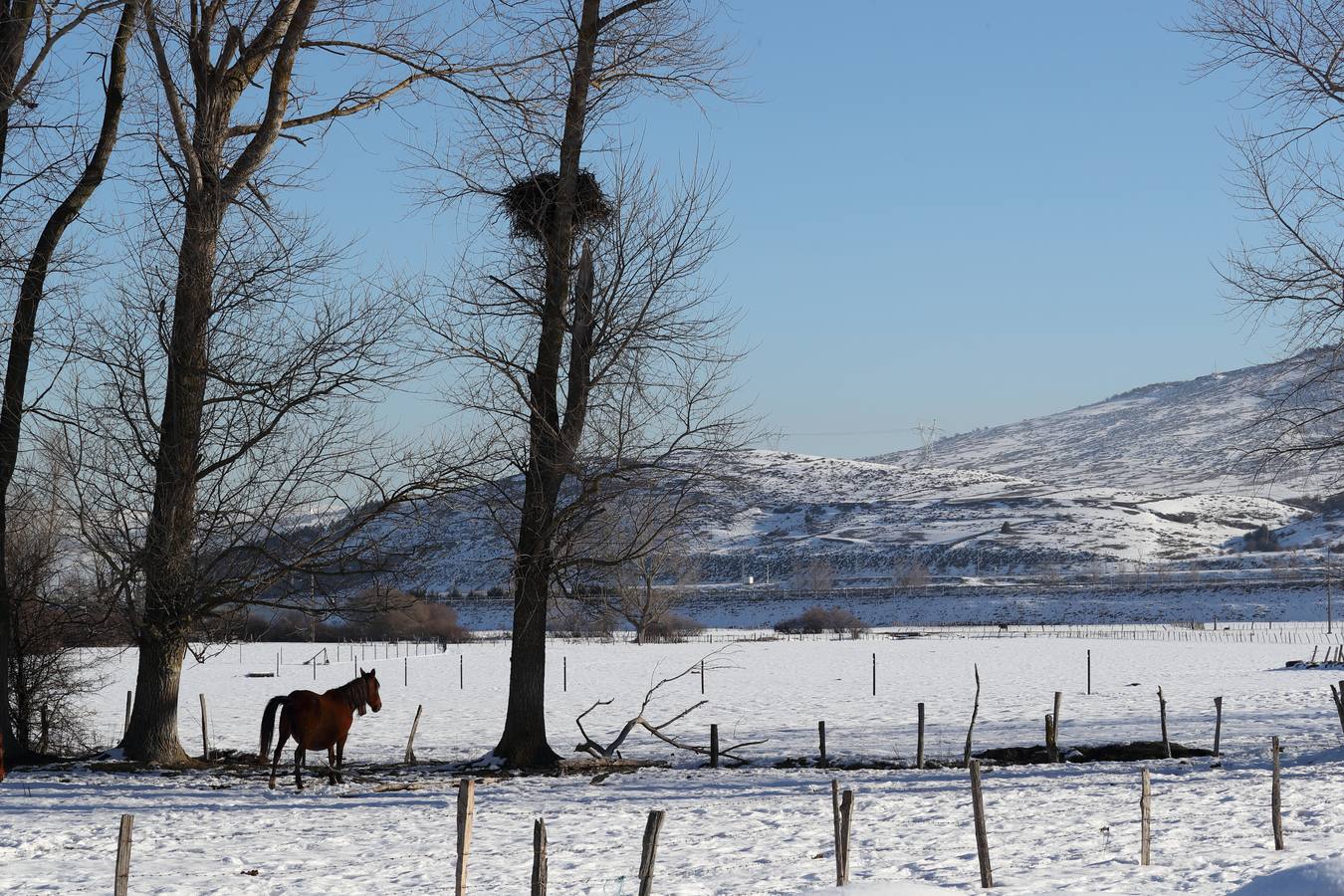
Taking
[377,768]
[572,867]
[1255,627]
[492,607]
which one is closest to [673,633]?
[492,607]

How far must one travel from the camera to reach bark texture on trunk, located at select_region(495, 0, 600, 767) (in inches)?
754

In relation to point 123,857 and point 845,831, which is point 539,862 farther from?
point 123,857

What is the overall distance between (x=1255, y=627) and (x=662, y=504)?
80460mm

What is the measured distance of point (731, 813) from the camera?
1533cm

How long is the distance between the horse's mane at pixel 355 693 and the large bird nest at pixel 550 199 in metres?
6.88

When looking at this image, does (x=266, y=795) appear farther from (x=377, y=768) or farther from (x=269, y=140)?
(x=269, y=140)

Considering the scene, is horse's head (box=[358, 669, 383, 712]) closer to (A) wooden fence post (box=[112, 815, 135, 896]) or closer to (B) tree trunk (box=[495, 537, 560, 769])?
(B) tree trunk (box=[495, 537, 560, 769])

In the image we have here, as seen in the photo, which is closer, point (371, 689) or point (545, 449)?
point (371, 689)

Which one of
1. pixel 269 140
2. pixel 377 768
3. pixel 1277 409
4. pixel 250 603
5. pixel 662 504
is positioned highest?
pixel 269 140

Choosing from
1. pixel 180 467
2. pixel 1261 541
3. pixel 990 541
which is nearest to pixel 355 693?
pixel 180 467

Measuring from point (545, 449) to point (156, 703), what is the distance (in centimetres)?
651

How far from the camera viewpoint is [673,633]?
291 feet

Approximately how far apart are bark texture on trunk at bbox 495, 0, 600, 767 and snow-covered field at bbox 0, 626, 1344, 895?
4.20 feet

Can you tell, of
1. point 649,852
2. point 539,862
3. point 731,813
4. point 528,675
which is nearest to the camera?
point 539,862
